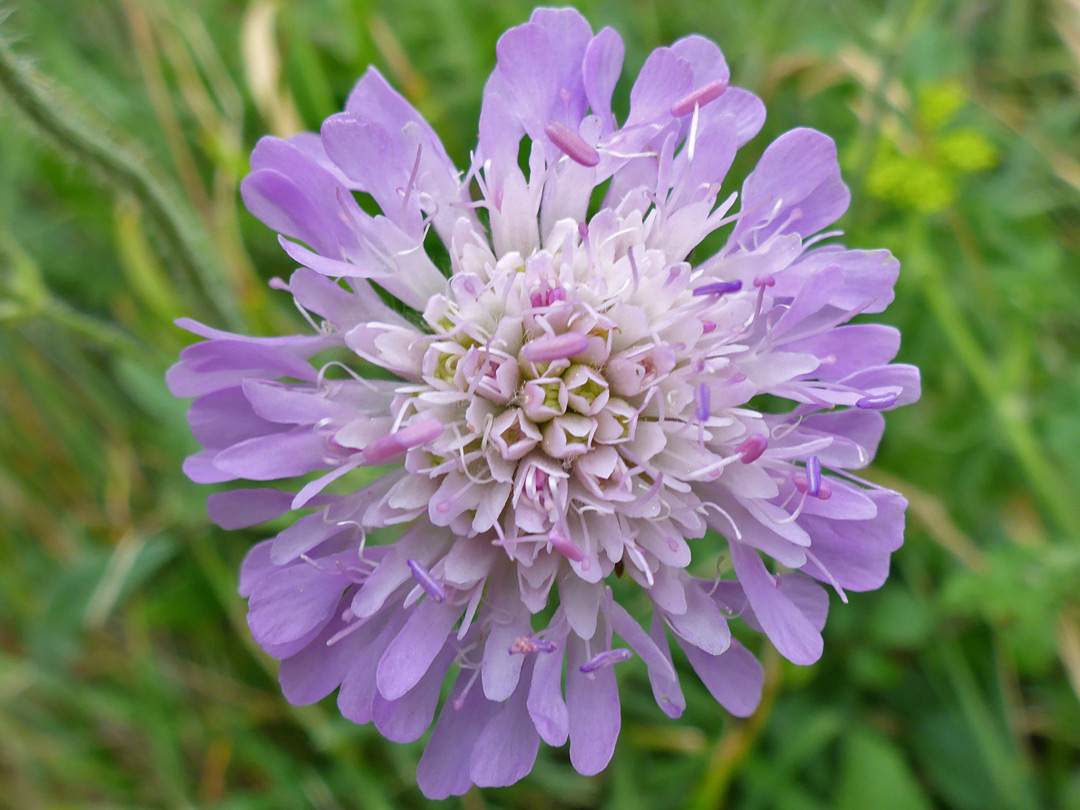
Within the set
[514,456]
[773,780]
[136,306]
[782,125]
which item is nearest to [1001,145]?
[782,125]

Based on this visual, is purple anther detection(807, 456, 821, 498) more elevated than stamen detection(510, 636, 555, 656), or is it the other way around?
purple anther detection(807, 456, 821, 498)

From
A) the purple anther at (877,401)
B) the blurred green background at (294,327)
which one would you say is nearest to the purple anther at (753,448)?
the purple anther at (877,401)

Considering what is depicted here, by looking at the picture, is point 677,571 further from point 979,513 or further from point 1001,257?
point 1001,257

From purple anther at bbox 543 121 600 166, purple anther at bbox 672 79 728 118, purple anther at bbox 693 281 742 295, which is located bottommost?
purple anther at bbox 693 281 742 295

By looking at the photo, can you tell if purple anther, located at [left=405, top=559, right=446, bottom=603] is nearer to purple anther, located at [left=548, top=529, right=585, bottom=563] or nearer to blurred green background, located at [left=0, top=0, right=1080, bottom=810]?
purple anther, located at [left=548, top=529, right=585, bottom=563]

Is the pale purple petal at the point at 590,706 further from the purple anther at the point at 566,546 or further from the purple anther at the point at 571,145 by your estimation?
the purple anther at the point at 571,145

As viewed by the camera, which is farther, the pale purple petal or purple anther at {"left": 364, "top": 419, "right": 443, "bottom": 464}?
the pale purple petal

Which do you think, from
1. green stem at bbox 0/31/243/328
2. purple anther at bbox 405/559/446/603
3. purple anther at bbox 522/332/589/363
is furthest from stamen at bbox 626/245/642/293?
green stem at bbox 0/31/243/328

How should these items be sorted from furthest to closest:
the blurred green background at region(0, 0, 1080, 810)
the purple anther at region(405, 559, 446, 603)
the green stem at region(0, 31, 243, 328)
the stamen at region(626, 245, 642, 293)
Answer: the blurred green background at region(0, 0, 1080, 810) → the green stem at region(0, 31, 243, 328) → the stamen at region(626, 245, 642, 293) → the purple anther at region(405, 559, 446, 603)
